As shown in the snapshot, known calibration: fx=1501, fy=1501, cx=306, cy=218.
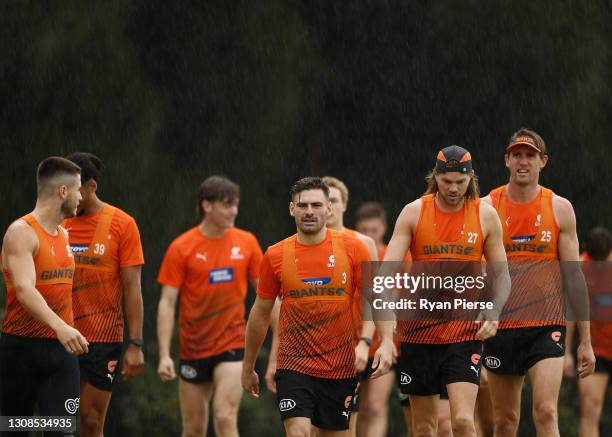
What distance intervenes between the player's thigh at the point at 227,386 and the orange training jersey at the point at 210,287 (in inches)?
7.4

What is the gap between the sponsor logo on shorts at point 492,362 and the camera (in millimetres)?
12883

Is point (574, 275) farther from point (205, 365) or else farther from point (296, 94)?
point (296, 94)

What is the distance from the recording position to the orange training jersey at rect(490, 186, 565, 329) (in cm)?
1273

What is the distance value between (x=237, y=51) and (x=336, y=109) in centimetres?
156

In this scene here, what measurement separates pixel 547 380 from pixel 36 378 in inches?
164

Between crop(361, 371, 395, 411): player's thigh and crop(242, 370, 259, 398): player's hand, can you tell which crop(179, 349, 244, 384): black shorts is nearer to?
crop(361, 371, 395, 411): player's thigh

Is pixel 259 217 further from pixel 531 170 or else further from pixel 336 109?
pixel 531 170

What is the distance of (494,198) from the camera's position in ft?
42.9

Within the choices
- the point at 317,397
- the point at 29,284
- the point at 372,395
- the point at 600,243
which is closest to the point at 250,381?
the point at 317,397

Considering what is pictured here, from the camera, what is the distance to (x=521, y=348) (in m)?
12.8

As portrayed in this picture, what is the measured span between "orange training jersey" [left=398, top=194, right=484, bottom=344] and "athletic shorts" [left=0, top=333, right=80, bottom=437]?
282 centimetres

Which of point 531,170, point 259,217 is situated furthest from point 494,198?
point 259,217

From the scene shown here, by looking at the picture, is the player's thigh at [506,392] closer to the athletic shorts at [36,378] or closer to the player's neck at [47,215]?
the athletic shorts at [36,378]

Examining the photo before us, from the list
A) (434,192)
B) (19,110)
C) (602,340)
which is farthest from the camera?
(19,110)
